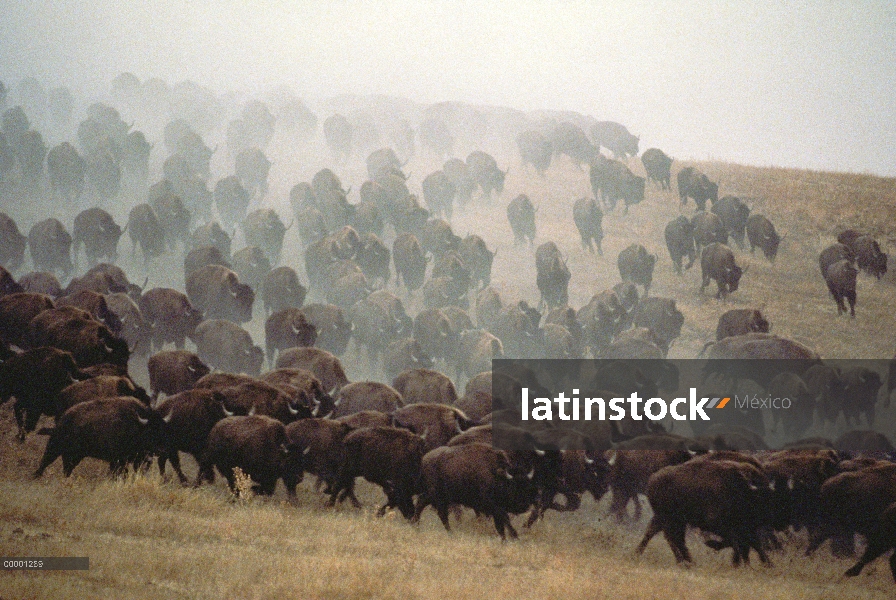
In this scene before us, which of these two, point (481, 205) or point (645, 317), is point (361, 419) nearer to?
point (645, 317)

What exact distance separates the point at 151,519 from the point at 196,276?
21.0 metres

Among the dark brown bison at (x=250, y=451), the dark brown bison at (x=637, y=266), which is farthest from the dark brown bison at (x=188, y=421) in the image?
the dark brown bison at (x=637, y=266)

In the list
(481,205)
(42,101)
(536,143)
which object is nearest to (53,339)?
(481,205)

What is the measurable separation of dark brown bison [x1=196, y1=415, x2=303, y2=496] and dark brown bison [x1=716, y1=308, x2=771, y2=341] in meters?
20.7

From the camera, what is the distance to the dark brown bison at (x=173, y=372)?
773 inches

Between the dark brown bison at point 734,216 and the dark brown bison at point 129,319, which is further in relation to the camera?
the dark brown bison at point 734,216

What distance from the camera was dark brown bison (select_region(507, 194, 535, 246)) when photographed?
156ft

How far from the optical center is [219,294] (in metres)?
30.4

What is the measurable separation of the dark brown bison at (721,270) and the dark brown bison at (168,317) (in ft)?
74.1

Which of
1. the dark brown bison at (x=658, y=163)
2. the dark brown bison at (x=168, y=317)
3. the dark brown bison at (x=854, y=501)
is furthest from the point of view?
the dark brown bison at (x=658, y=163)

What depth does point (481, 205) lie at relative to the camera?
56.9 m

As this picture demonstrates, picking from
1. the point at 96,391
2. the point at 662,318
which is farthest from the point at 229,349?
the point at 662,318

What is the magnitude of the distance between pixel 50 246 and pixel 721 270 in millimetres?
28831

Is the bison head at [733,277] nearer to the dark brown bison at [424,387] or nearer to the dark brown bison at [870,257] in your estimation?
the dark brown bison at [870,257]
